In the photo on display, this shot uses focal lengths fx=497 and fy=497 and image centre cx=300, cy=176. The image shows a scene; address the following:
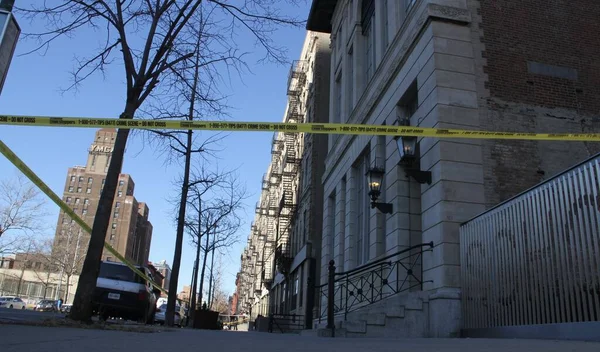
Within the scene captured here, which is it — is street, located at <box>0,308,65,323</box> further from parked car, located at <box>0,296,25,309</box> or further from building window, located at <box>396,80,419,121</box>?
parked car, located at <box>0,296,25,309</box>

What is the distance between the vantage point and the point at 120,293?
1399 centimetres

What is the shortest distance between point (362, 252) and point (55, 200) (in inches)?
384

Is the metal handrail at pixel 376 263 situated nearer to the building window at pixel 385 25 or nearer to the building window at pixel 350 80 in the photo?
the building window at pixel 385 25

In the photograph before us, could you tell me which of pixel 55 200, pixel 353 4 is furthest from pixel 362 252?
pixel 353 4

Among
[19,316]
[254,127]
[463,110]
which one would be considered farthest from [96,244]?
[463,110]

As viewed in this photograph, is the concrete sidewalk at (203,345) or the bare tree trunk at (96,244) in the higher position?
the bare tree trunk at (96,244)

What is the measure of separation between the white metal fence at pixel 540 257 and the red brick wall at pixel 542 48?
4.42 m

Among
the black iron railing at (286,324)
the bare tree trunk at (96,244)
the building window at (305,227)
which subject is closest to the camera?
the bare tree trunk at (96,244)

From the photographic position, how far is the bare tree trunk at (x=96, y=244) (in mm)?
8992

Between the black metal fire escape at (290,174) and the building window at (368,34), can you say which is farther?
the black metal fire escape at (290,174)

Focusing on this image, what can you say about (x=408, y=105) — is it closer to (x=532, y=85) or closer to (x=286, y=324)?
(x=532, y=85)

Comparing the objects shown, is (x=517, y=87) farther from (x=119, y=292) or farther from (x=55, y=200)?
(x=119, y=292)

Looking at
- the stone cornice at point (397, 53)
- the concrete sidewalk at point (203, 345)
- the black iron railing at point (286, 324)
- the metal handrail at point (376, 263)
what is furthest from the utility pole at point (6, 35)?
the black iron railing at point (286, 324)

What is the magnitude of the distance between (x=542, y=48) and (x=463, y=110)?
11.0 ft
